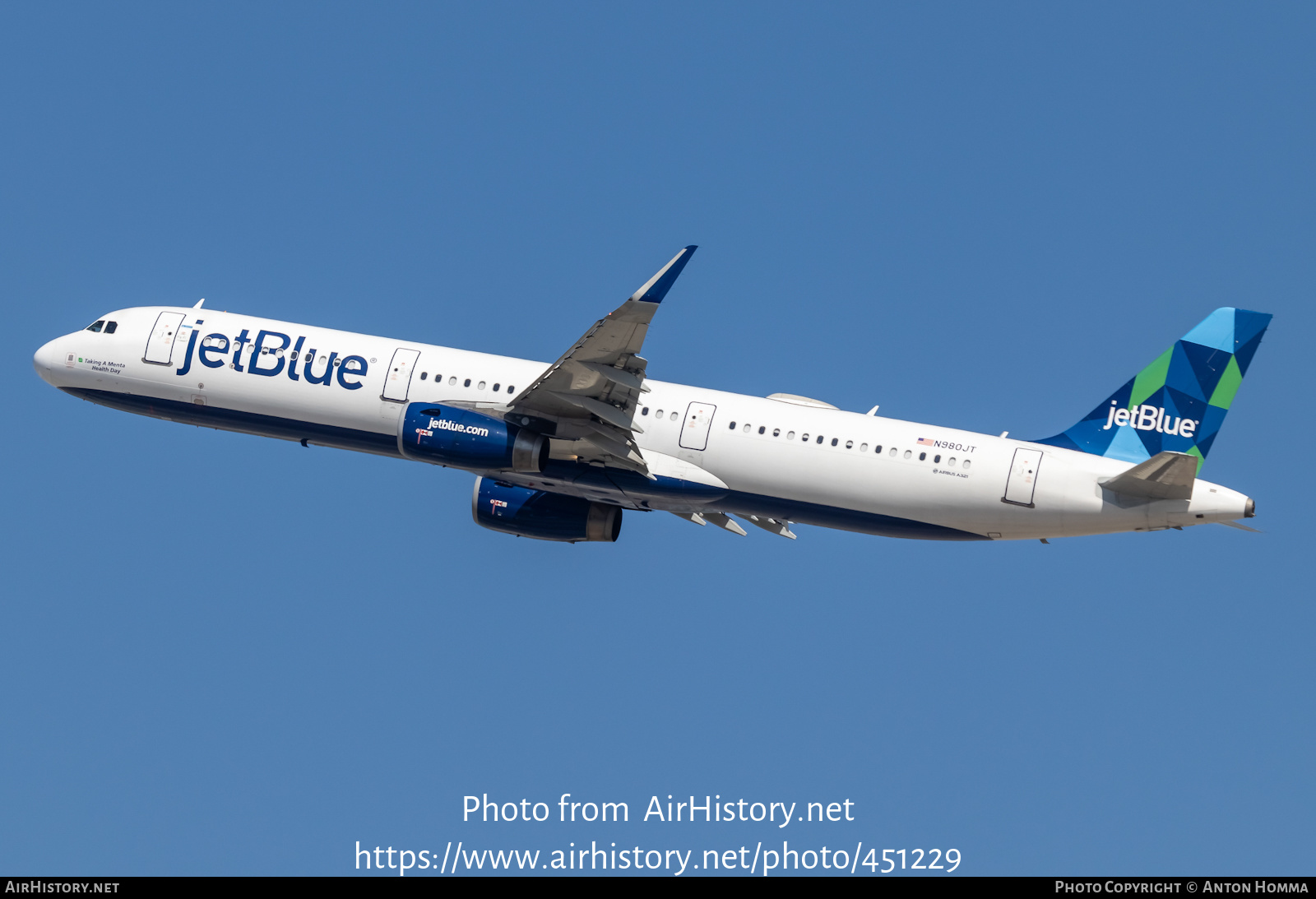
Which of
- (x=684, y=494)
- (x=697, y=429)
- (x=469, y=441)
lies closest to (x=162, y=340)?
(x=469, y=441)

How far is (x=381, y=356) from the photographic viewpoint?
45000 mm

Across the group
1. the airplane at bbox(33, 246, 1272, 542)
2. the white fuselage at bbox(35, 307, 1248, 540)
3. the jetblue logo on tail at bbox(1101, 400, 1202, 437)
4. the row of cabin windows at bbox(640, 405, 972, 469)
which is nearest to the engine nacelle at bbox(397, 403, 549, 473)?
the airplane at bbox(33, 246, 1272, 542)

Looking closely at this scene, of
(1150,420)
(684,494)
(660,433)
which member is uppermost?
(1150,420)

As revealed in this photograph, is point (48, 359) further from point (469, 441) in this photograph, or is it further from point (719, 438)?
point (719, 438)

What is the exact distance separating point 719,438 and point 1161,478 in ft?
38.8

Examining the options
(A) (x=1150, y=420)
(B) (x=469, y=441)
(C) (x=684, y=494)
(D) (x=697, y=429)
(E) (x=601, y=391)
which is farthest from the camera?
(D) (x=697, y=429)

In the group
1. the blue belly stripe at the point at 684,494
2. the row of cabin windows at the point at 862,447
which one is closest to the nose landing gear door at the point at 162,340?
the blue belly stripe at the point at 684,494

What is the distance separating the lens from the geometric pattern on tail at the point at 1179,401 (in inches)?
1682

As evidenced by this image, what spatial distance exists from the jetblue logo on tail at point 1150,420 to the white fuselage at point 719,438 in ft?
5.35

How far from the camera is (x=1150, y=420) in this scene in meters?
43.1

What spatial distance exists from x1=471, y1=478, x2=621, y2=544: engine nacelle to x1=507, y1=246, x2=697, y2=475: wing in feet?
12.7

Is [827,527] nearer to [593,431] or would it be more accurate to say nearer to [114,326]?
[593,431]

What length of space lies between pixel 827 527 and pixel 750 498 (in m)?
2.34

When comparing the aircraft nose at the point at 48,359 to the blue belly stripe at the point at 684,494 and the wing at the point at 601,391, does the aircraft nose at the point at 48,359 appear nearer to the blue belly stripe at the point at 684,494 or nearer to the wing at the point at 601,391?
the blue belly stripe at the point at 684,494
